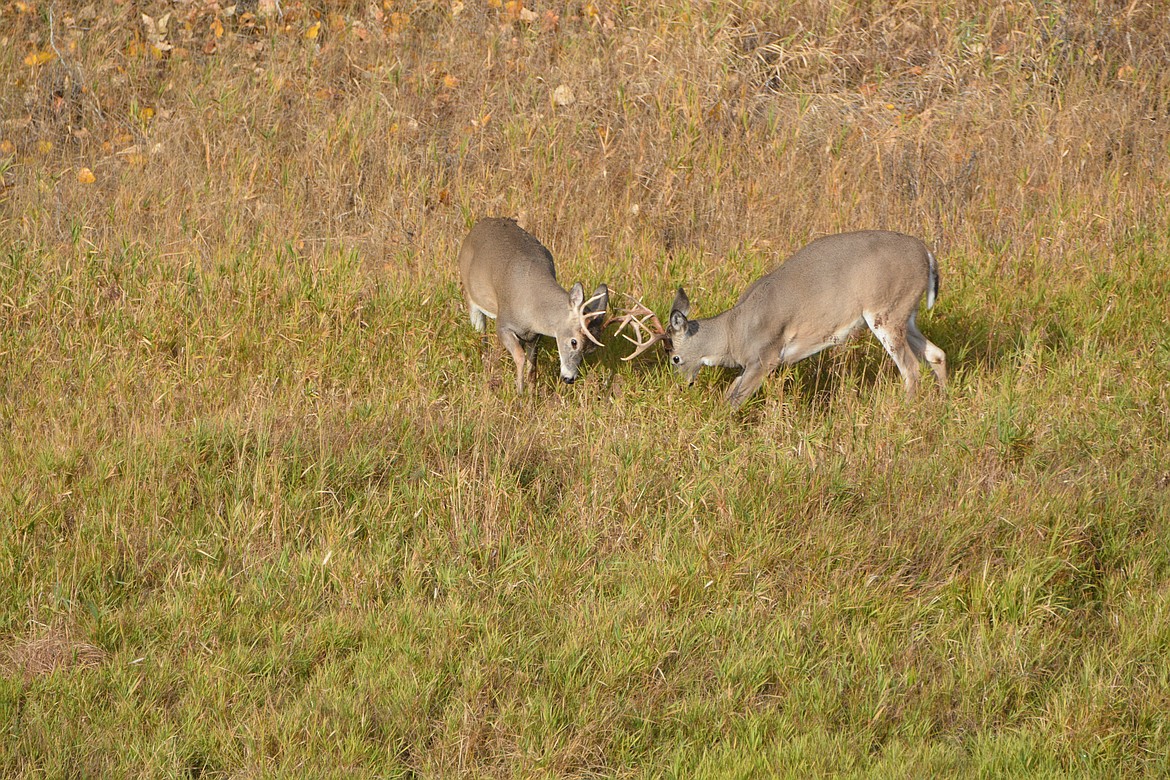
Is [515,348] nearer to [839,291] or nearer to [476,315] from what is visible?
[476,315]

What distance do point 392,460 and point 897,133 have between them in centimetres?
534

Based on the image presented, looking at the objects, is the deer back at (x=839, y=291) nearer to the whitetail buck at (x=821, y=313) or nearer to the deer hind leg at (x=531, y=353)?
the whitetail buck at (x=821, y=313)

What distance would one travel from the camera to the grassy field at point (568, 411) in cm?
429

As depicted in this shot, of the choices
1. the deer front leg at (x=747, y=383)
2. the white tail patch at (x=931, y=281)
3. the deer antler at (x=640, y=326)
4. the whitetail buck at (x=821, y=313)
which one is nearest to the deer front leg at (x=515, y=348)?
the deer antler at (x=640, y=326)

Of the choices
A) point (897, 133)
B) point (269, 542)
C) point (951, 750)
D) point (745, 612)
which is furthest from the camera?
point (897, 133)

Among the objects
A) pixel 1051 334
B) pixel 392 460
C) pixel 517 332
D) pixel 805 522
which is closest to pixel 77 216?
pixel 517 332

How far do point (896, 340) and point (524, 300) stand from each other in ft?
6.95

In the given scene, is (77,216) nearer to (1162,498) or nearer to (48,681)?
(48,681)

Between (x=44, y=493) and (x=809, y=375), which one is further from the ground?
(x=44, y=493)

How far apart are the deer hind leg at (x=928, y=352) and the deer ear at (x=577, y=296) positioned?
1.91 meters

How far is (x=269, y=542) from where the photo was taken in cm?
510

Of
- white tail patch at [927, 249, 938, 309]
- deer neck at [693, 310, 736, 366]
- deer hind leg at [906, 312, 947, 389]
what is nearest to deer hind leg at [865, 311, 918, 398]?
deer hind leg at [906, 312, 947, 389]

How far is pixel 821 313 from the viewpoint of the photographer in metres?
7.21

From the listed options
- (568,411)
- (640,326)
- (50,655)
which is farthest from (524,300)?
(50,655)
